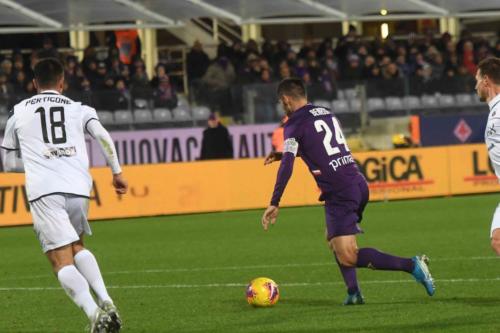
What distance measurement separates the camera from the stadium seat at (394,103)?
2964 cm

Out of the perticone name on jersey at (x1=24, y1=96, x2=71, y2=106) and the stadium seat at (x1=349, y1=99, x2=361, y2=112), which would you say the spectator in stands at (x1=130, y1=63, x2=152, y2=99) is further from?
the perticone name on jersey at (x1=24, y1=96, x2=71, y2=106)

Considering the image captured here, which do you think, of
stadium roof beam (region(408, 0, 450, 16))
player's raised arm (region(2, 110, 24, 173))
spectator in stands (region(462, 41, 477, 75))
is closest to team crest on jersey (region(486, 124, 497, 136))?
player's raised arm (region(2, 110, 24, 173))

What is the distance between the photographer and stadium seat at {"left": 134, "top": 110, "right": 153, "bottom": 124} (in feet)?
91.1

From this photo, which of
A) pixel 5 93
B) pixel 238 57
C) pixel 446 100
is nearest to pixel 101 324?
pixel 5 93

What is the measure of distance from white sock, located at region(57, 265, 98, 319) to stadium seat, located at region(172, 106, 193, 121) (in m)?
19.1

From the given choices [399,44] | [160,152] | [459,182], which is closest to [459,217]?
[459,182]

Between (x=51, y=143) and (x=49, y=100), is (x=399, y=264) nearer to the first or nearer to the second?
(x=51, y=143)

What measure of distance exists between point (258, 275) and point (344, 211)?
3.16 metres

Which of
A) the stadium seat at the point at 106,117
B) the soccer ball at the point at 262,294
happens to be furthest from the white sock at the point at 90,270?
the stadium seat at the point at 106,117

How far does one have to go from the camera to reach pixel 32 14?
2914 cm

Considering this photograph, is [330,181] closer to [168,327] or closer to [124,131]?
[168,327]

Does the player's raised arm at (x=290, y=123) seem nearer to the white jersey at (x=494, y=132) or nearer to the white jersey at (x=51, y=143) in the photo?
the white jersey at (x=494, y=132)

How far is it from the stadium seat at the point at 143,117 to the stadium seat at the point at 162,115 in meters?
0.11

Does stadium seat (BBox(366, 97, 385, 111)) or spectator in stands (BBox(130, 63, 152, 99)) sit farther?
stadium seat (BBox(366, 97, 385, 111))
